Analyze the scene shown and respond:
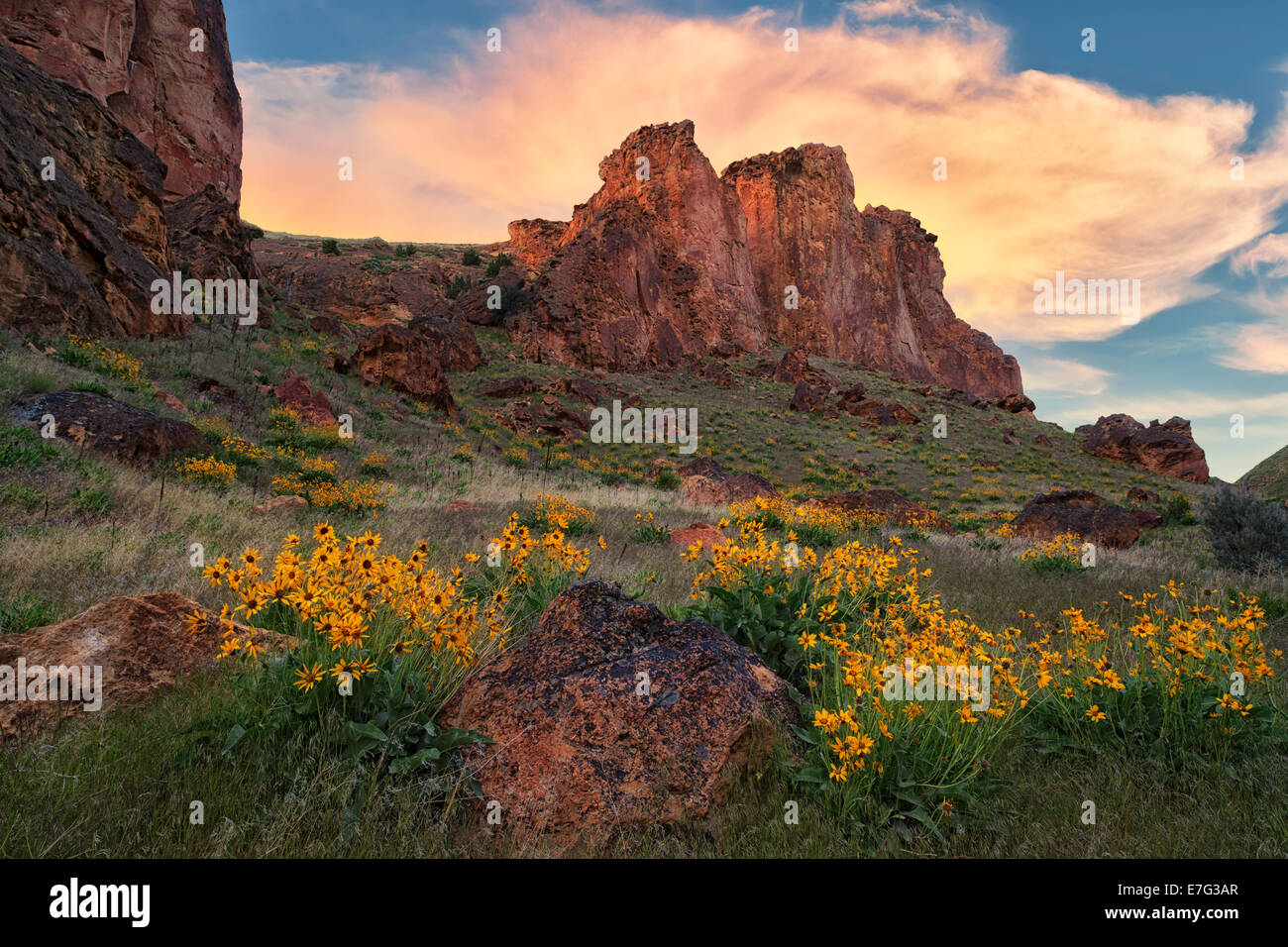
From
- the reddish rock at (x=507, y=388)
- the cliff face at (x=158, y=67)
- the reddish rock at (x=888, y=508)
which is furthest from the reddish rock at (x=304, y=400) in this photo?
the cliff face at (x=158, y=67)

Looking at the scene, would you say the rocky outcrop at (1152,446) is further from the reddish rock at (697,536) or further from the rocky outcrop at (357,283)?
the rocky outcrop at (357,283)

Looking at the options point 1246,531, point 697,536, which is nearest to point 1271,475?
point 1246,531

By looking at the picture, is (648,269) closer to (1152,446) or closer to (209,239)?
(209,239)

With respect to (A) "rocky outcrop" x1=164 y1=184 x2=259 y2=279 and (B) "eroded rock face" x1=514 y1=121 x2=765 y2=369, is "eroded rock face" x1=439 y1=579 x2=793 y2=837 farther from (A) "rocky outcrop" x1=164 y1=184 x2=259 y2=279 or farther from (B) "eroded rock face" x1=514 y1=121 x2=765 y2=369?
(B) "eroded rock face" x1=514 y1=121 x2=765 y2=369

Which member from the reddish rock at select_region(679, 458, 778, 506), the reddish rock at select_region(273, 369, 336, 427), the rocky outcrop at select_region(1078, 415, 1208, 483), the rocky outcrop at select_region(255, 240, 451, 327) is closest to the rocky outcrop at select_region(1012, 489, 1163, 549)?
the reddish rock at select_region(679, 458, 778, 506)

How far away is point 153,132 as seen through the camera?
3688cm

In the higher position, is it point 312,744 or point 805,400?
point 805,400

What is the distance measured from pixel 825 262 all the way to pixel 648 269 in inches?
1238

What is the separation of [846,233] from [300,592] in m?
83.5

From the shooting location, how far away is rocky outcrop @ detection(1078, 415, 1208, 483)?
35.6m

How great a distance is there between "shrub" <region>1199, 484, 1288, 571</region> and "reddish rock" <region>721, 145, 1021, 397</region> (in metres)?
60.9

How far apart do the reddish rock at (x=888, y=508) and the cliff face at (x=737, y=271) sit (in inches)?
1189

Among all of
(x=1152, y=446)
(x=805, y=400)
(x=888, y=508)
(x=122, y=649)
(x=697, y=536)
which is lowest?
(x=122, y=649)

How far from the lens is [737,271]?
63.7 meters
